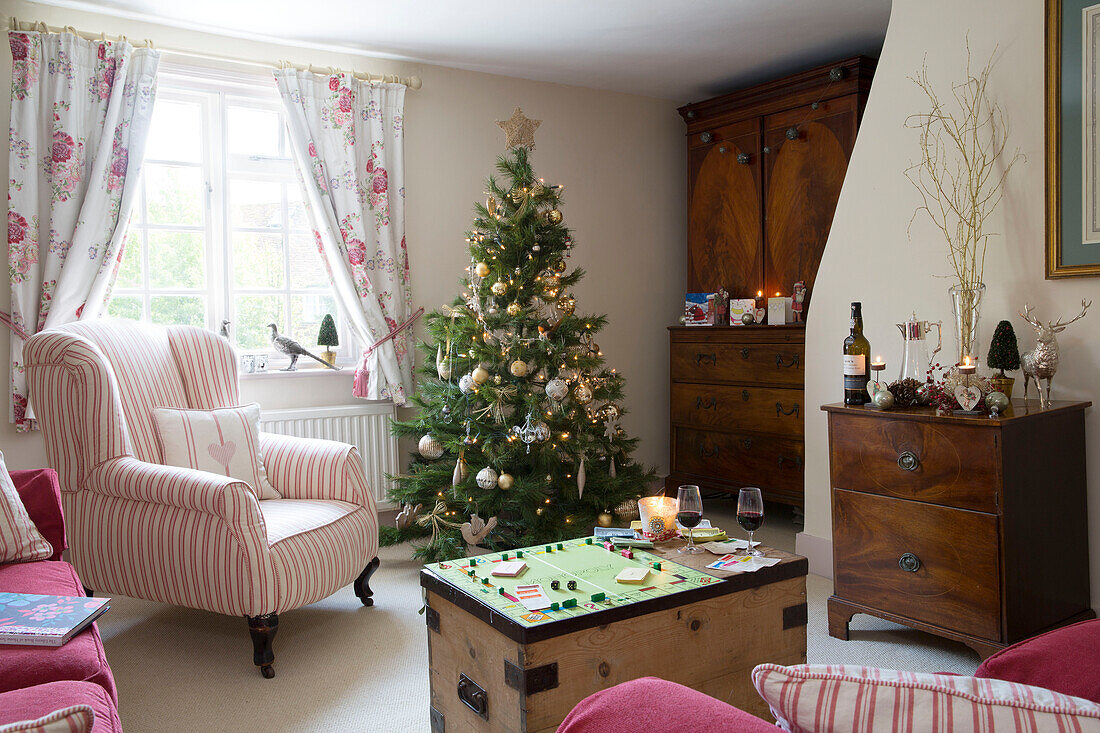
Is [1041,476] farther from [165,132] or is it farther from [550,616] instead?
[165,132]

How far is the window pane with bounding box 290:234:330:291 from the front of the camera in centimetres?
394

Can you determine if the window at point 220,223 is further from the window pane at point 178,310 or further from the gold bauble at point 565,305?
the gold bauble at point 565,305

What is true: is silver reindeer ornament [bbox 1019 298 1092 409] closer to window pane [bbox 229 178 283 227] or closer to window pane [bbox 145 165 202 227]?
window pane [bbox 229 178 283 227]

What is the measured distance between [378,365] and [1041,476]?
2796 mm

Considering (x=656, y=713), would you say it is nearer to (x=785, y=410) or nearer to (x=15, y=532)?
(x=15, y=532)

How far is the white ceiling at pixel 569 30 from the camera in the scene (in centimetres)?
339

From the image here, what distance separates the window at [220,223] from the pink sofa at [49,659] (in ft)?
5.22

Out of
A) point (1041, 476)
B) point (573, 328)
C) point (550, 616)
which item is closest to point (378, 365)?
point (573, 328)

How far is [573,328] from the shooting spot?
11.5ft

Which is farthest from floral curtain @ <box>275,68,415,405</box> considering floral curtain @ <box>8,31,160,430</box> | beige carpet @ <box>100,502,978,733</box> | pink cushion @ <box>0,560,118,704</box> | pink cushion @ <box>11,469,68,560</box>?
pink cushion @ <box>0,560,118,704</box>

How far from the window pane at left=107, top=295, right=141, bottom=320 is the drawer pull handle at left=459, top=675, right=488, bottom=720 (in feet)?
8.64

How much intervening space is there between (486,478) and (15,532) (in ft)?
5.68

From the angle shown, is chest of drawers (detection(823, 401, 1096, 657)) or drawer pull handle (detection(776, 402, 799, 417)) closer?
chest of drawers (detection(823, 401, 1096, 657))

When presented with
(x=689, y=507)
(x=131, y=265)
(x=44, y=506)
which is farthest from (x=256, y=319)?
(x=689, y=507)
